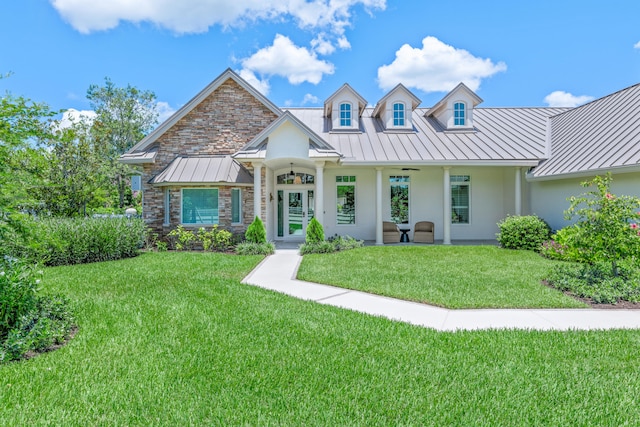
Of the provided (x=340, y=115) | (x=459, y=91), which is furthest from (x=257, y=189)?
(x=459, y=91)

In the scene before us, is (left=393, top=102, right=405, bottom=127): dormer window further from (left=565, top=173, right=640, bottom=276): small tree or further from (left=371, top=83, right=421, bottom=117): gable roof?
(left=565, top=173, right=640, bottom=276): small tree

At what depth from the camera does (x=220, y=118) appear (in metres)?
15.1

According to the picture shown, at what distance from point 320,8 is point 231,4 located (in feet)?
12.4

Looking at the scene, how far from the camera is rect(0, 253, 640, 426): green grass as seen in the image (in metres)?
3.02

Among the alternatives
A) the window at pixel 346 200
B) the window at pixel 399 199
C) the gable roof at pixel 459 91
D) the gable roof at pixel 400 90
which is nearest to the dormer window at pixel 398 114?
the gable roof at pixel 400 90

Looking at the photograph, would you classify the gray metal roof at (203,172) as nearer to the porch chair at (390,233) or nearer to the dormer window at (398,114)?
the porch chair at (390,233)

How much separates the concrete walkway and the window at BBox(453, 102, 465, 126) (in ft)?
41.0

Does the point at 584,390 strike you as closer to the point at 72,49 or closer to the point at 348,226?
the point at 348,226

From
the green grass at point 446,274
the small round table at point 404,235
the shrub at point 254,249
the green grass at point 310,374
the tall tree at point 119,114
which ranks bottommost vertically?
the green grass at point 310,374

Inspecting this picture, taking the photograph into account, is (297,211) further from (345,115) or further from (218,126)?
(345,115)

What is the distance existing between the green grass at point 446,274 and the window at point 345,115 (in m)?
6.69

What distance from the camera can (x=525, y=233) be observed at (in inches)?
506

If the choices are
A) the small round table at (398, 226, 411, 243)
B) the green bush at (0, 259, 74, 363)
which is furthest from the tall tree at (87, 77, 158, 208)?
the green bush at (0, 259, 74, 363)

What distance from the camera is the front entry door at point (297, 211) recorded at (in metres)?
16.1
